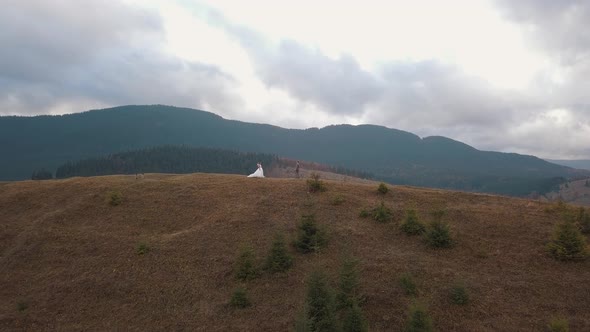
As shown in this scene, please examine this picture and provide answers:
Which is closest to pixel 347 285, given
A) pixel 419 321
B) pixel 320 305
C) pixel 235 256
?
pixel 320 305

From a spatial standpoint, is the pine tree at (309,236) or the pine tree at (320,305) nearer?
the pine tree at (320,305)

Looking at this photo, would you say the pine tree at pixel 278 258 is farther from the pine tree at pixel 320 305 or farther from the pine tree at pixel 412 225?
the pine tree at pixel 412 225

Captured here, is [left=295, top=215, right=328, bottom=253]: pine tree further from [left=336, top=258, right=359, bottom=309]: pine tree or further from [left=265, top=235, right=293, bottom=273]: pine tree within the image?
[left=336, top=258, right=359, bottom=309]: pine tree

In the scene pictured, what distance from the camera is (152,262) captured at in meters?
20.3

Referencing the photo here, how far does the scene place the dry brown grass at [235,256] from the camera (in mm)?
15008

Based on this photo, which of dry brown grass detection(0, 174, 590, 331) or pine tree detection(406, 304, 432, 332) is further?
dry brown grass detection(0, 174, 590, 331)

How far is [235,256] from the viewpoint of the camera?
65.6ft

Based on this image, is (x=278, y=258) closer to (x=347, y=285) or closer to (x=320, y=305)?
(x=347, y=285)

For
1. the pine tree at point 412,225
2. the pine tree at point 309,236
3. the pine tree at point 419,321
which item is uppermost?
the pine tree at point 412,225

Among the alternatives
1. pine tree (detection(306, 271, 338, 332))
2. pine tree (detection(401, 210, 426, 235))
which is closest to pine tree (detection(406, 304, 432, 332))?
pine tree (detection(306, 271, 338, 332))

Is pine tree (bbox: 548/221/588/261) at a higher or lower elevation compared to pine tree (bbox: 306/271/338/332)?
higher

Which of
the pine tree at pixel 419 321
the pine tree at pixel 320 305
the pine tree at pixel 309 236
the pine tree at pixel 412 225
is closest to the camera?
the pine tree at pixel 419 321

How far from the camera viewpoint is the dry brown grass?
1501 cm

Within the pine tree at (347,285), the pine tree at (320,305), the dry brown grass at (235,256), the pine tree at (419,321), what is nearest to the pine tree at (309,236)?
the dry brown grass at (235,256)
